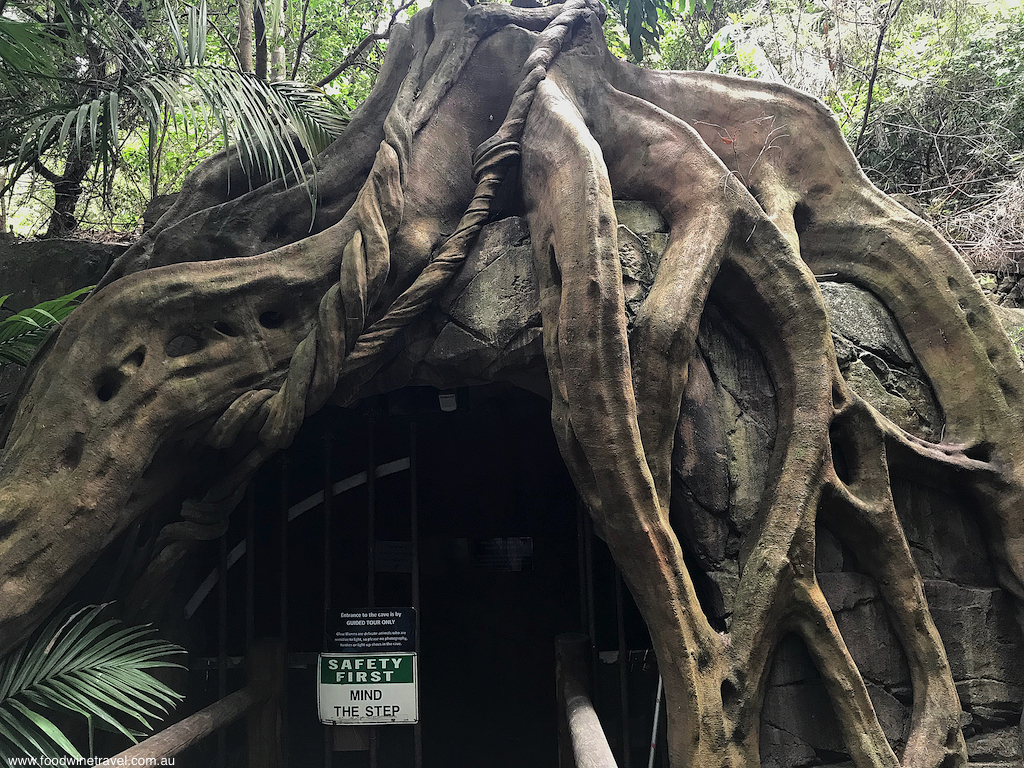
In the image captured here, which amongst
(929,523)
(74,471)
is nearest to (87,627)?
(74,471)

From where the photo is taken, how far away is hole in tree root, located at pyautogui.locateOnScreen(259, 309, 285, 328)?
8.86ft

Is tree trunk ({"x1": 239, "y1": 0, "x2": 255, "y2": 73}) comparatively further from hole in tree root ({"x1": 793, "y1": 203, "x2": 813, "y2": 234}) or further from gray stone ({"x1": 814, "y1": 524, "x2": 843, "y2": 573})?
gray stone ({"x1": 814, "y1": 524, "x2": 843, "y2": 573})

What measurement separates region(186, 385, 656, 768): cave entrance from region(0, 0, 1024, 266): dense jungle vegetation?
150 centimetres

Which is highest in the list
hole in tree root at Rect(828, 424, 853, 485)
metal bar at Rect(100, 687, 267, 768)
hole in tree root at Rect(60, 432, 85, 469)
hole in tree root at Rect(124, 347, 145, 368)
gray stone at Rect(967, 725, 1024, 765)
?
hole in tree root at Rect(124, 347, 145, 368)

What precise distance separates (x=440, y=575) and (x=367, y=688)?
27.4 inches

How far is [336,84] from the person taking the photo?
6551 millimetres

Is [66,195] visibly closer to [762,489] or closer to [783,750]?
[762,489]

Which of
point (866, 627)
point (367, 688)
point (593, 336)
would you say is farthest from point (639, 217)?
point (367, 688)

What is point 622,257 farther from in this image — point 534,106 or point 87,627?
point 87,627

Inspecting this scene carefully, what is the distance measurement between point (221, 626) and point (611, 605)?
1865 millimetres

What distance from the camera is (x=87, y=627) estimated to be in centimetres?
259

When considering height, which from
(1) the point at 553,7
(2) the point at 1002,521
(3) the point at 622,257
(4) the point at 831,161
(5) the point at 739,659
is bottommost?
(5) the point at 739,659

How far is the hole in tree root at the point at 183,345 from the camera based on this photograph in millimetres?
2576

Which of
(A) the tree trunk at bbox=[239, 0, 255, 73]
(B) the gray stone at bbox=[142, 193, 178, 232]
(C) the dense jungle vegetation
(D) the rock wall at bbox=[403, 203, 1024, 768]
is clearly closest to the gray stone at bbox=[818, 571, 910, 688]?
(D) the rock wall at bbox=[403, 203, 1024, 768]
